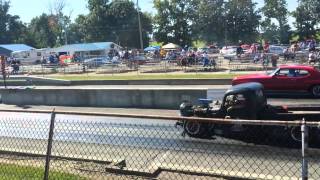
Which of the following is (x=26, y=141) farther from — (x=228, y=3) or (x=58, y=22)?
(x=58, y=22)

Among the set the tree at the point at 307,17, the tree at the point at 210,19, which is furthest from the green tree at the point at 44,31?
the tree at the point at 307,17

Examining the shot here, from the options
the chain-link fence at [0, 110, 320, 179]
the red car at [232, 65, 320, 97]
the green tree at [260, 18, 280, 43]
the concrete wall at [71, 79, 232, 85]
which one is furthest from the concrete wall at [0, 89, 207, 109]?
the green tree at [260, 18, 280, 43]

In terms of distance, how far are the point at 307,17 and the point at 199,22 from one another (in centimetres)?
2070

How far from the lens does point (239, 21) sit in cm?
9438

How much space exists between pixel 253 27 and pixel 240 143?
8625cm

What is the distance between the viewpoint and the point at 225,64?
37062mm

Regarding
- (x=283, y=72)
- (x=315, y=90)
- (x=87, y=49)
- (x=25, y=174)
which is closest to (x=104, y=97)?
(x=283, y=72)

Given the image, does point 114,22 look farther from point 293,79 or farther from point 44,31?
point 293,79

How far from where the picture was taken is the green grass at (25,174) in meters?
8.16

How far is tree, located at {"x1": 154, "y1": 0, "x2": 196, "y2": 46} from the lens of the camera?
94688 mm

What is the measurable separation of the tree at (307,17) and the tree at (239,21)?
319 inches

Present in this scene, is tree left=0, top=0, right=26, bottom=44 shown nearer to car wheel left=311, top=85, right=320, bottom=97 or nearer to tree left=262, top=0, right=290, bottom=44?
tree left=262, top=0, right=290, bottom=44

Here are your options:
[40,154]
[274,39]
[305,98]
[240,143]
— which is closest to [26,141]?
[40,154]

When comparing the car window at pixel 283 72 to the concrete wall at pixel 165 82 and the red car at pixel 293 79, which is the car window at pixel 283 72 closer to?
the red car at pixel 293 79
